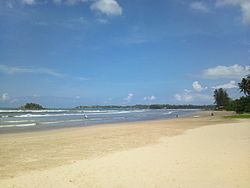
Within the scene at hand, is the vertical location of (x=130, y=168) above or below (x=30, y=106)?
below

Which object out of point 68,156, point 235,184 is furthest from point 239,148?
point 68,156

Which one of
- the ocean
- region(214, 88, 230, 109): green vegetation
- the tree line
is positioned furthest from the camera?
region(214, 88, 230, 109): green vegetation

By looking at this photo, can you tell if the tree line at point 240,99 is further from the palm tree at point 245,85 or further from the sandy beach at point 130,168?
the sandy beach at point 130,168

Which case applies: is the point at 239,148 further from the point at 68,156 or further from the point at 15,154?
the point at 15,154

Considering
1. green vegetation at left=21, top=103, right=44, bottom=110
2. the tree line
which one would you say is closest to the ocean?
the tree line

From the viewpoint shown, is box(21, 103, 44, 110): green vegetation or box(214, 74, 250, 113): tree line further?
box(21, 103, 44, 110): green vegetation

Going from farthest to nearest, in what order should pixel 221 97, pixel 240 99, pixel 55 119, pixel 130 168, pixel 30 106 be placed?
pixel 30 106 < pixel 221 97 < pixel 240 99 < pixel 55 119 < pixel 130 168

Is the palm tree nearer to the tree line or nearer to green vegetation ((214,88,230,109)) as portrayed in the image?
the tree line

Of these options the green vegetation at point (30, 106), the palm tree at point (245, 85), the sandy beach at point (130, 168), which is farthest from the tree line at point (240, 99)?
the green vegetation at point (30, 106)

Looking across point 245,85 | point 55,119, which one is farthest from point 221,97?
point 55,119

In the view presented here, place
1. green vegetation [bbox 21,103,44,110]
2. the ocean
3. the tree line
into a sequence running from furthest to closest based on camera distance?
green vegetation [bbox 21,103,44,110] → the tree line → the ocean

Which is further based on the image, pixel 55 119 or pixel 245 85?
pixel 245 85

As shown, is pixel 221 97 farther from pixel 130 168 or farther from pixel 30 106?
pixel 130 168

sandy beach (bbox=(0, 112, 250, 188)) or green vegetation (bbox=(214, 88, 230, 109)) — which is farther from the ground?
green vegetation (bbox=(214, 88, 230, 109))
